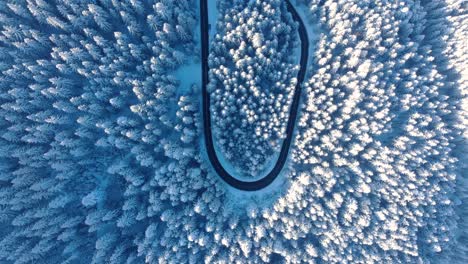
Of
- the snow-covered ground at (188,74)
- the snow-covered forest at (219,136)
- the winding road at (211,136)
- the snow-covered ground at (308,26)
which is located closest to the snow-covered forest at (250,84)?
the snow-covered forest at (219,136)

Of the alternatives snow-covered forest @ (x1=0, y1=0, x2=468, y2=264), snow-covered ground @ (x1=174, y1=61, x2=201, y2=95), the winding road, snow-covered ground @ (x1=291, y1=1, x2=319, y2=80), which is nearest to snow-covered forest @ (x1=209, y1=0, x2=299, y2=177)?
snow-covered forest @ (x1=0, y1=0, x2=468, y2=264)

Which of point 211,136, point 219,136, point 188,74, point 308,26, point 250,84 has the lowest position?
point 211,136

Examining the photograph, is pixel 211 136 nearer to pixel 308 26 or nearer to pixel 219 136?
pixel 219 136

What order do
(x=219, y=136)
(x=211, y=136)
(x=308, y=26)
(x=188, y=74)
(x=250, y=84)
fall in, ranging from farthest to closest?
(x=308, y=26), (x=188, y=74), (x=211, y=136), (x=219, y=136), (x=250, y=84)

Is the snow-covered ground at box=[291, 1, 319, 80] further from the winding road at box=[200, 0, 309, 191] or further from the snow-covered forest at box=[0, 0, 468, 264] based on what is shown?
the winding road at box=[200, 0, 309, 191]

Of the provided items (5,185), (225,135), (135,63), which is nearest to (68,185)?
(5,185)

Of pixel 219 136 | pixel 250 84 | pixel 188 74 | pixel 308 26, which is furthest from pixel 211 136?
pixel 308 26
